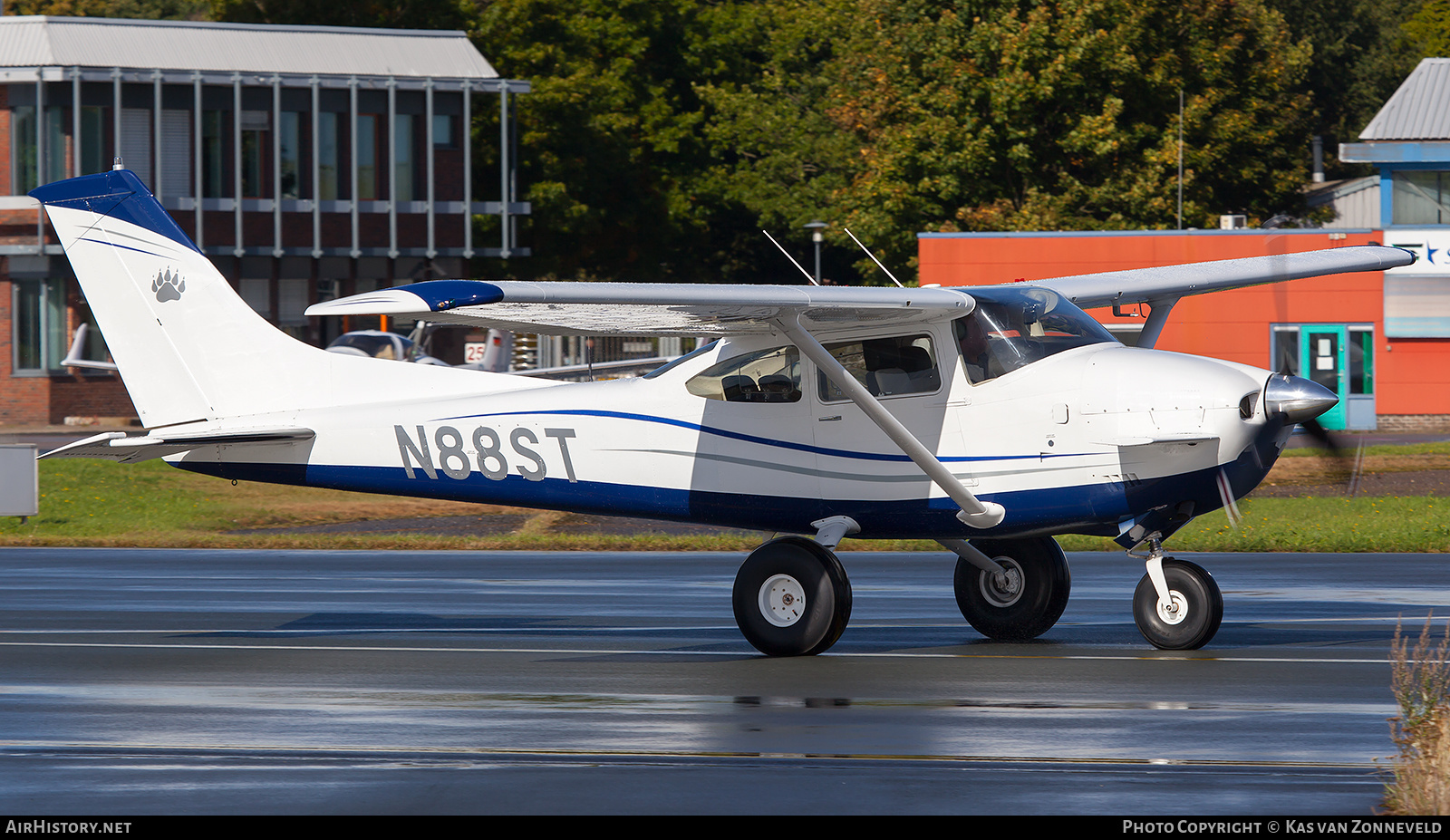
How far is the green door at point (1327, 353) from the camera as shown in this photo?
134 feet

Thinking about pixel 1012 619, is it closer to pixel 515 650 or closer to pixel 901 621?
pixel 901 621

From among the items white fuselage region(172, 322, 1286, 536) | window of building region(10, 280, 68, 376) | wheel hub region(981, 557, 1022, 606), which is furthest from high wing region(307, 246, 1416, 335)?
window of building region(10, 280, 68, 376)

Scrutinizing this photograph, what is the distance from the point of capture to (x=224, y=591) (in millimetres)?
16859

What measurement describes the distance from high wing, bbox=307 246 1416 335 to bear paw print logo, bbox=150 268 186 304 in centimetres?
253

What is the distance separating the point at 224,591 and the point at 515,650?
5.15 m

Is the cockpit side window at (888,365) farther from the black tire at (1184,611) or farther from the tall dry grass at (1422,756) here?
the tall dry grass at (1422,756)

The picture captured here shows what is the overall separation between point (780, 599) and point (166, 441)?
480 cm

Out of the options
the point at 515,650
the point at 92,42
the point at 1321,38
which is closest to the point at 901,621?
the point at 515,650

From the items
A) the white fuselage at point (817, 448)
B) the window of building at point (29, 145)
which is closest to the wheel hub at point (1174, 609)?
the white fuselage at point (817, 448)

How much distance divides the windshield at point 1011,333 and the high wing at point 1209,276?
1.44m

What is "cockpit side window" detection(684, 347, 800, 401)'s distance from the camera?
1271cm

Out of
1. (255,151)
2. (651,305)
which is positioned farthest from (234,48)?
(651,305)

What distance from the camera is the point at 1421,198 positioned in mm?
41094

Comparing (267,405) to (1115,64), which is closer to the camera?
(267,405)
